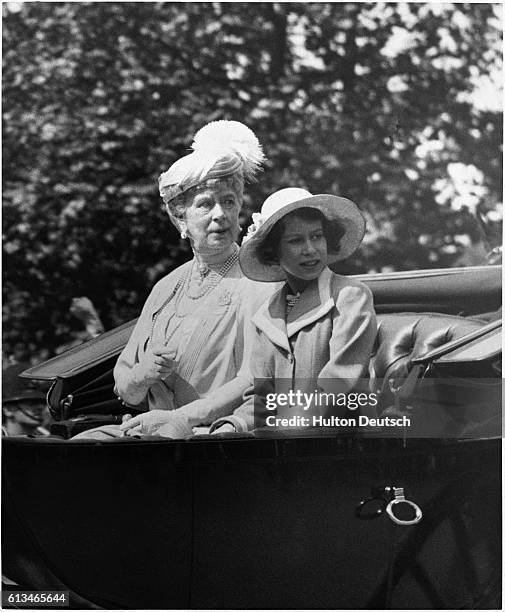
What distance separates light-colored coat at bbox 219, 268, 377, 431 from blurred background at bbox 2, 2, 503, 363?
19cm

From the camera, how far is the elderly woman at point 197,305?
3.01m

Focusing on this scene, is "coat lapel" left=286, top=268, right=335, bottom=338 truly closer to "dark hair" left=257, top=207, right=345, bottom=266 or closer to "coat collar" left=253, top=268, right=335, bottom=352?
"coat collar" left=253, top=268, right=335, bottom=352

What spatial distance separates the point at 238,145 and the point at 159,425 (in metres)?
1.10

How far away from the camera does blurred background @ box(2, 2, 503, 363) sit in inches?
122

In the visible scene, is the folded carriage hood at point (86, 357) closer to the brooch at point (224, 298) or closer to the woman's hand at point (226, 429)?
the brooch at point (224, 298)

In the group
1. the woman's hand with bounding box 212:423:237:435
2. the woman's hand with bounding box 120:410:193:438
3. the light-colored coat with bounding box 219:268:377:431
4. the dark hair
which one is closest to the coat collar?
the light-colored coat with bounding box 219:268:377:431

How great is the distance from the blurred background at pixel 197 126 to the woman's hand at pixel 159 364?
19 centimetres

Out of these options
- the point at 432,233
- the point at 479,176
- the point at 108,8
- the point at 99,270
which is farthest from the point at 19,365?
the point at 479,176

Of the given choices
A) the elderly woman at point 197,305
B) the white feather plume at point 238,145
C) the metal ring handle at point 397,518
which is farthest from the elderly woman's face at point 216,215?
the metal ring handle at point 397,518

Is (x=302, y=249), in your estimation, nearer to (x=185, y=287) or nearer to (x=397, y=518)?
(x=185, y=287)

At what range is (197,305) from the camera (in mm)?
3070

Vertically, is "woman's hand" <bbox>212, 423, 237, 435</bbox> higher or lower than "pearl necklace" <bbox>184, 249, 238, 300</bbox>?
lower

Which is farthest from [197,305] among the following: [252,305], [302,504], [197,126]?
[302,504]

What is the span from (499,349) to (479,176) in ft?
2.22
